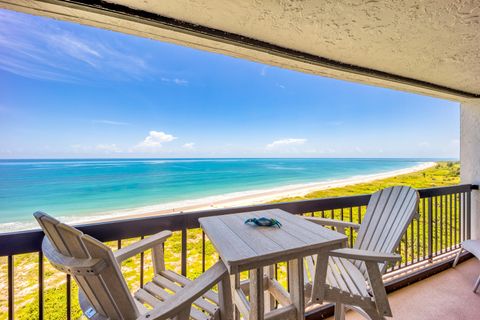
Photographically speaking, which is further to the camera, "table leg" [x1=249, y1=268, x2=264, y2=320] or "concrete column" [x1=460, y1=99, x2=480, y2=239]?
"concrete column" [x1=460, y1=99, x2=480, y2=239]

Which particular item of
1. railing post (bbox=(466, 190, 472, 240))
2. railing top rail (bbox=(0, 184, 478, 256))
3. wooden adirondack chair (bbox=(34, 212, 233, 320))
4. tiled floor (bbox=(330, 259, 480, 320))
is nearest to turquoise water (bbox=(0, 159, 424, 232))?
railing top rail (bbox=(0, 184, 478, 256))

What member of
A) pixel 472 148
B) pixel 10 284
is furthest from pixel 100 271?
pixel 472 148

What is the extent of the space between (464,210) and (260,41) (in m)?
3.86

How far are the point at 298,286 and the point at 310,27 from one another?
167 centimetres

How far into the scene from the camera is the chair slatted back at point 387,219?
5.12ft

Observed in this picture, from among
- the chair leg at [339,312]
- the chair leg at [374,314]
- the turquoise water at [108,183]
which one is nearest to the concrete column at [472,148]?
the chair leg at [339,312]

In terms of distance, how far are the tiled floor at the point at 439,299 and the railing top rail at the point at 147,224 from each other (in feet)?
3.43

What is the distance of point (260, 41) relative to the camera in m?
1.69

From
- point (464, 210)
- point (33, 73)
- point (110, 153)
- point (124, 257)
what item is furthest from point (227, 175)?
point (124, 257)

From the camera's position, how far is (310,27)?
1.49m

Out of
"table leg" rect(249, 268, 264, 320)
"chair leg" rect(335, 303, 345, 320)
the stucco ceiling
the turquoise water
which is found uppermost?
the stucco ceiling

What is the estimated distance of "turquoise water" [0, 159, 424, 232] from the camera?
11906mm

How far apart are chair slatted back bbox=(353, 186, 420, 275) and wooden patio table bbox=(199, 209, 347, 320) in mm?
655

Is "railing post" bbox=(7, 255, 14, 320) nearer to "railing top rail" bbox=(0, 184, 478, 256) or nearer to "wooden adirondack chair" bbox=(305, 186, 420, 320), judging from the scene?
"railing top rail" bbox=(0, 184, 478, 256)
